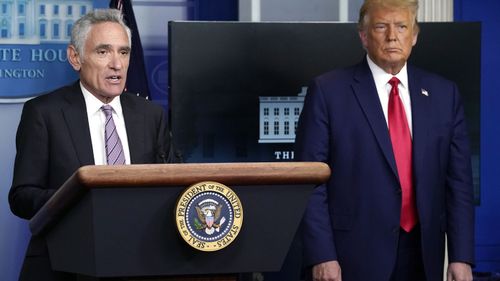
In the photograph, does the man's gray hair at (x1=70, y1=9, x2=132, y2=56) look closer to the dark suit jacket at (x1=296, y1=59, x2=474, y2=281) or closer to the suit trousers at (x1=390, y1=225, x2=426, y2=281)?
the dark suit jacket at (x1=296, y1=59, x2=474, y2=281)

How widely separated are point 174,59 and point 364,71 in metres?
1.07

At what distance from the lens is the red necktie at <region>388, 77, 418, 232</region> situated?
301 cm

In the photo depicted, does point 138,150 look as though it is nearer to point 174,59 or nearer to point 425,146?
point 425,146

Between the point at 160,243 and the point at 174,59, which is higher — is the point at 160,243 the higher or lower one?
the lower one

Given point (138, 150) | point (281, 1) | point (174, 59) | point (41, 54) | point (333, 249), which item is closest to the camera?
point (138, 150)

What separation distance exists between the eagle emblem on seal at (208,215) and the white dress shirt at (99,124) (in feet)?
2.64

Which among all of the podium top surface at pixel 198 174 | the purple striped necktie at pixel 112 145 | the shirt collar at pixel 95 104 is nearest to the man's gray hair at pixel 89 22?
the shirt collar at pixel 95 104

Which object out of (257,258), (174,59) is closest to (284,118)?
(174,59)

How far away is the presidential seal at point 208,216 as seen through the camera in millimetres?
1757

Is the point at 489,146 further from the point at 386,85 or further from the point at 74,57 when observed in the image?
the point at 74,57

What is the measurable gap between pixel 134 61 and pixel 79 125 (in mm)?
1677

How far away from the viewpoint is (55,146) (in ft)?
8.24

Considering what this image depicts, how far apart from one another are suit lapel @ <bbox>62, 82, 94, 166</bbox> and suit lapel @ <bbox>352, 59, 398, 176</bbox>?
880 millimetres

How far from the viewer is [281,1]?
4758 mm
